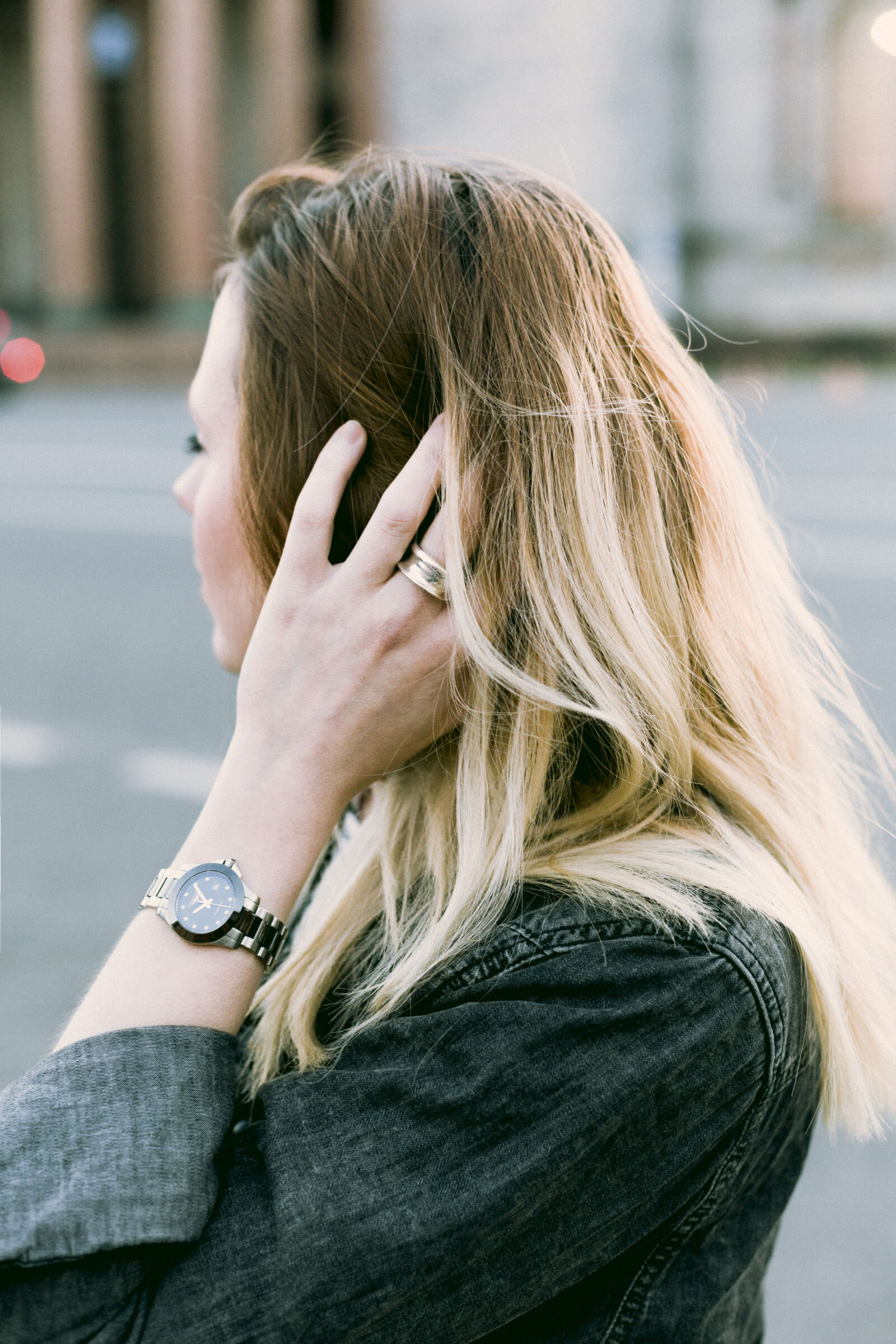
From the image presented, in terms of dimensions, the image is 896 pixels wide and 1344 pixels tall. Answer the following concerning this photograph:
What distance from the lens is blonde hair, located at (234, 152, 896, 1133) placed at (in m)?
1.21

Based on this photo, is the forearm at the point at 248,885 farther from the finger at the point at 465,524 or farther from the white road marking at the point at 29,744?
the white road marking at the point at 29,744

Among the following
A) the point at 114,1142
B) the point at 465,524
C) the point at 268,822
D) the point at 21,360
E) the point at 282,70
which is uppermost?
the point at 282,70

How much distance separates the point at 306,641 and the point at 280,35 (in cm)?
2576

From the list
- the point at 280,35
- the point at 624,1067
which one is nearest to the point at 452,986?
the point at 624,1067

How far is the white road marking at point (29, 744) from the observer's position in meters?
5.09

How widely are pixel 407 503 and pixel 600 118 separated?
24.7 m

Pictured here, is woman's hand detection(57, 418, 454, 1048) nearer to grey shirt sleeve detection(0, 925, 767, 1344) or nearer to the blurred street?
grey shirt sleeve detection(0, 925, 767, 1344)

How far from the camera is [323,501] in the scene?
1.26 metres

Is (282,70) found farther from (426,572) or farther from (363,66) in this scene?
(426,572)

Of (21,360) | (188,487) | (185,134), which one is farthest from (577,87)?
(188,487)

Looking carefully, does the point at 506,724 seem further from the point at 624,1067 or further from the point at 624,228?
the point at 624,228

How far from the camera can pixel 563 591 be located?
1221 millimetres

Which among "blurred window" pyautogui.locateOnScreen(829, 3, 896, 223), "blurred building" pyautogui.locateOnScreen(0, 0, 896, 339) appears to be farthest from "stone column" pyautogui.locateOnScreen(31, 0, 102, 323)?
"blurred window" pyautogui.locateOnScreen(829, 3, 896, 223)

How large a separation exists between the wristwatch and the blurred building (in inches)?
884
